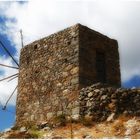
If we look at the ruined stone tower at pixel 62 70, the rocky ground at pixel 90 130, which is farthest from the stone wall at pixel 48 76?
the rocky ground at pixel 90 130

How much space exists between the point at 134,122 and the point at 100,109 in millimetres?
1583

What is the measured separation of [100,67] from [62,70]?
152 cm

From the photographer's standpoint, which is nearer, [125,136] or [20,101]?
[125,136]

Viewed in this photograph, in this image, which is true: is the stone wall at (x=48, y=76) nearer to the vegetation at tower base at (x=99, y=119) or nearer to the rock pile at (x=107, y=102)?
the rock pile at (x=107, y=102)

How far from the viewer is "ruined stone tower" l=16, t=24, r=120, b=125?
14.0 meters

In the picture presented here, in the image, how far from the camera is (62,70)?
14500 millimetres

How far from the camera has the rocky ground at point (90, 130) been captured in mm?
11143

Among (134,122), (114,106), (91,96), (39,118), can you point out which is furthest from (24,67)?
(134,122)

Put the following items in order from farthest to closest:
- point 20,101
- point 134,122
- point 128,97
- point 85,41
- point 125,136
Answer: point 20,101, point 85,41, point 128,97, point 134,122, point 125,136

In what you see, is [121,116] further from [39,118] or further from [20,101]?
[20,101]

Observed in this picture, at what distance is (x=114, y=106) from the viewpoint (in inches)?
495

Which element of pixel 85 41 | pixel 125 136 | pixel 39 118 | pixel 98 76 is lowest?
pixel 125 136

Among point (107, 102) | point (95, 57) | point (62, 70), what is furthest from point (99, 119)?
point (95, 57)

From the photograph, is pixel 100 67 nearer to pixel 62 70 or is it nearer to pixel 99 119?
pixel 62 70
